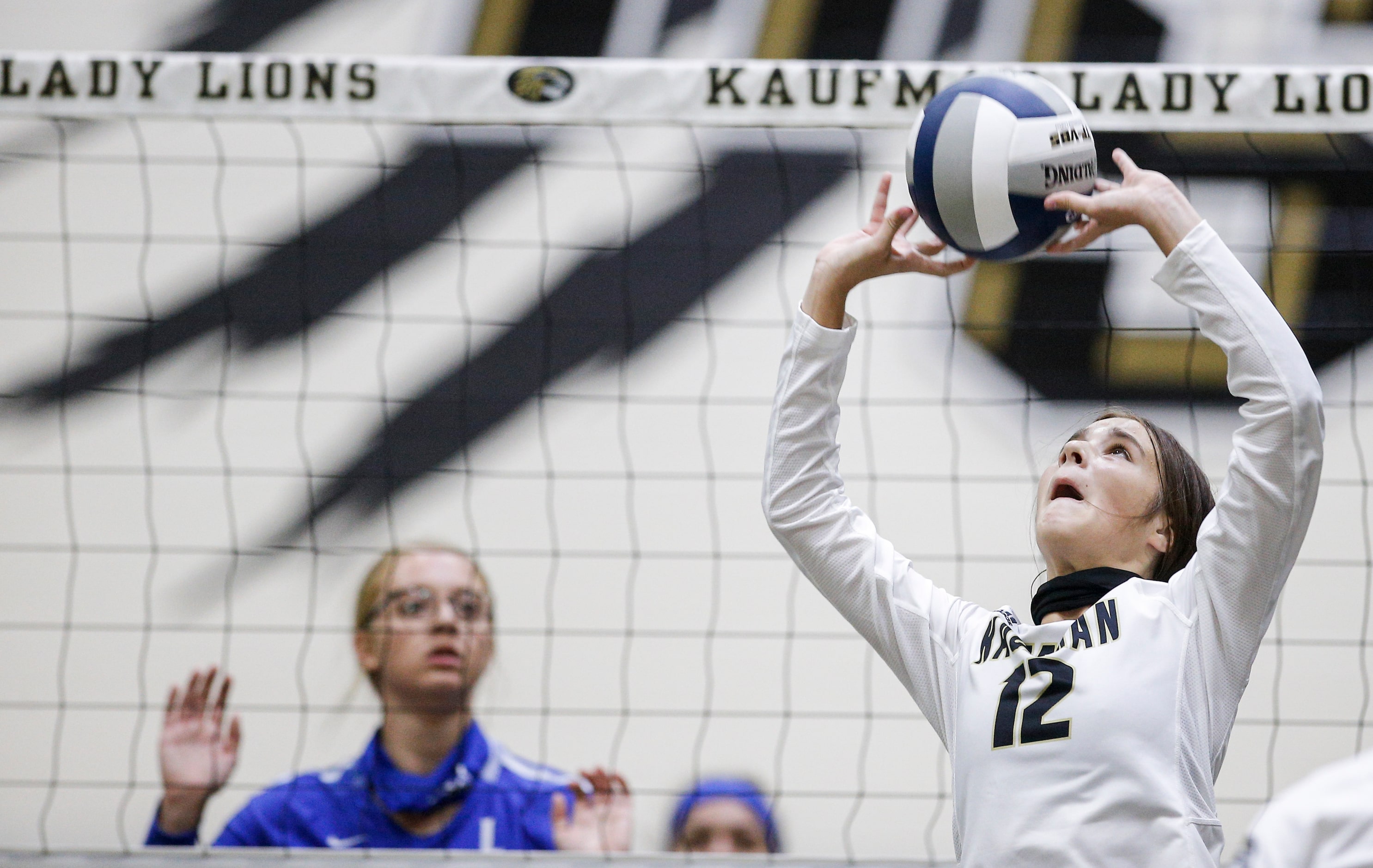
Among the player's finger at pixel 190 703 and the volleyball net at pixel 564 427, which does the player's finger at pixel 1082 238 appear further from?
the volleyball net at pixel 564 427

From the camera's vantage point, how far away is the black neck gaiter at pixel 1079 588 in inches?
55.9

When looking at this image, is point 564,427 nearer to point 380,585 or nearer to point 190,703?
point 380,585

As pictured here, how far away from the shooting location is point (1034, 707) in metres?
1.35

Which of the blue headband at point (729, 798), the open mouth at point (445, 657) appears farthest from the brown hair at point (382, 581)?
the blue headband at point (729, 798)

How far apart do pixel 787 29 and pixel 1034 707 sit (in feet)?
11.2

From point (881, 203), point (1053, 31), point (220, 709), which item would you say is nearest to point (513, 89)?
point (881, 203)

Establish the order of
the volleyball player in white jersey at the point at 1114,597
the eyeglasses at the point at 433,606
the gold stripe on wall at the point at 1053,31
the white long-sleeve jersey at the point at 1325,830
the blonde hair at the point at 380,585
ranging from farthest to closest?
1. the gold stripe on wall at the point at 1053,31
2. the blonde hair at the point at 380,585
3. the eyeglasses at the point at 433,606
4. the volleyball player in white jersey at the point at 1114,597
5. the white long-sleeve jersey at the point at 1325,830

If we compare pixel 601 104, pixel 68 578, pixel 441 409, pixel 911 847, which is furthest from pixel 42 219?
pixel 911 847

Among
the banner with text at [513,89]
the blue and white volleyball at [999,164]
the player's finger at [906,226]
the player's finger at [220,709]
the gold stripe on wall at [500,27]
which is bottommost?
the player's finger at [220,709]

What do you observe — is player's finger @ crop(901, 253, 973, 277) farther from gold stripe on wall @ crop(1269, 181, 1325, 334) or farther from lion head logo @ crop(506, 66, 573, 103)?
gold stripe on wall @ crop(1269, 181, 1325, 334)

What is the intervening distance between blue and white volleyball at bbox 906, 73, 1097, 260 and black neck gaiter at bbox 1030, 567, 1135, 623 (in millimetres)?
488

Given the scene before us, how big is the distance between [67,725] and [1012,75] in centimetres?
355

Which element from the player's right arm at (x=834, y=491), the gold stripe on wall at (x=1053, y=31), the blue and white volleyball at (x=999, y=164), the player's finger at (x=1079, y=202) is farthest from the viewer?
the gold stripe on wall at (x=1053, y=31)

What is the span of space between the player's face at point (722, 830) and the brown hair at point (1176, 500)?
2137mm
